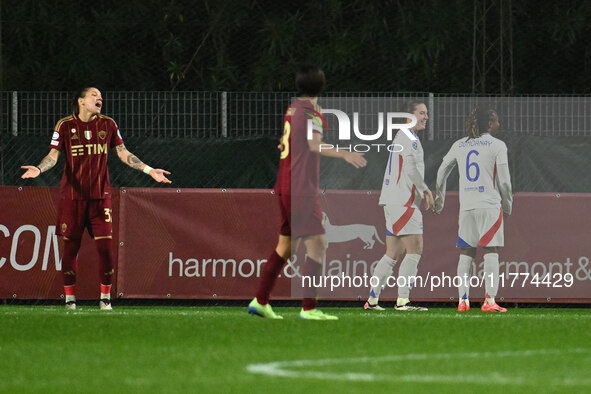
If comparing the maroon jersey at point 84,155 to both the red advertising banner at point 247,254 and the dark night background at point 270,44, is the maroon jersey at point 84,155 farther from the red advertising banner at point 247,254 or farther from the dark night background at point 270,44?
the dark night background at point 270,44

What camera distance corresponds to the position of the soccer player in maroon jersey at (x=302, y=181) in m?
9.94

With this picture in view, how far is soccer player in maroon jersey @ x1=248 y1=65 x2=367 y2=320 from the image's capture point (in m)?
9.94

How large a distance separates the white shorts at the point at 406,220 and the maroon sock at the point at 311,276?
84.0 inches

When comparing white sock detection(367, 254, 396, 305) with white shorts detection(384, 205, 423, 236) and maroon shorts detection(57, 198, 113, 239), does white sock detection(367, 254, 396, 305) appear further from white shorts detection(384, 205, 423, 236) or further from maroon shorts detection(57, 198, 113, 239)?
maroon shorts detection(57, 198, 113, 239)

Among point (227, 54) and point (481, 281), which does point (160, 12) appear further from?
point (481, 281)

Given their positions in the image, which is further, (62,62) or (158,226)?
(62,62)

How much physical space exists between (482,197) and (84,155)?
144 inches

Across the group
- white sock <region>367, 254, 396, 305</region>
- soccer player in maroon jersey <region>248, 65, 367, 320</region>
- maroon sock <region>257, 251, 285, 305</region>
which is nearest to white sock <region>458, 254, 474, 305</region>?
white sock <region>367, 254, 396, 305</region>

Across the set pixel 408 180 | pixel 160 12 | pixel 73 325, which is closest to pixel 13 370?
pixel 73 325

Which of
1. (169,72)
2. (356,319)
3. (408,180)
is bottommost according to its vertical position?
(356,319)

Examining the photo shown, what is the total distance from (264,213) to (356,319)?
3.19 meters

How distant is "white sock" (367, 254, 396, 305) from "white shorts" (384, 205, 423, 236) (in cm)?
28

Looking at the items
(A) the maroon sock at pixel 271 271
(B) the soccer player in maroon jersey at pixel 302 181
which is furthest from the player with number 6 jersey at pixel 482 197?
(A) the maroon sock at pixel 271 271

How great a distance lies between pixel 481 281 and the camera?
13336 mm
